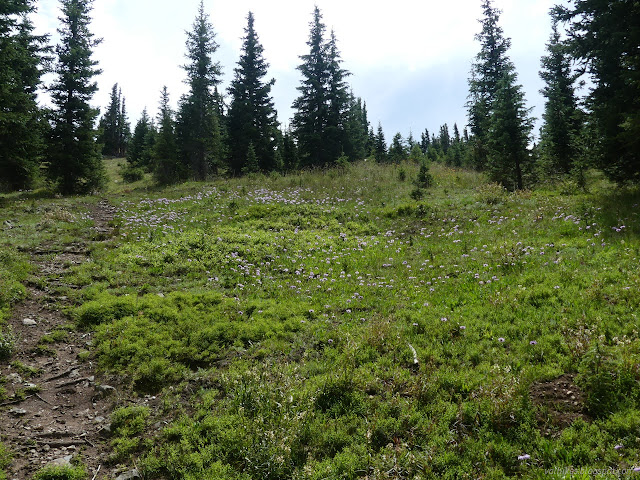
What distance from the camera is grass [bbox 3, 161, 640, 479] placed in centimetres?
407

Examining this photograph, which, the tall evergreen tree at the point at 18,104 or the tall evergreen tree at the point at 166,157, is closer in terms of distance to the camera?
the tall evergreen tree at the point at 18,104

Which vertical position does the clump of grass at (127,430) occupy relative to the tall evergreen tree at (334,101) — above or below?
below

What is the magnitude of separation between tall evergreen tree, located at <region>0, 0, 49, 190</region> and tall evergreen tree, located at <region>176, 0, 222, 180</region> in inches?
400

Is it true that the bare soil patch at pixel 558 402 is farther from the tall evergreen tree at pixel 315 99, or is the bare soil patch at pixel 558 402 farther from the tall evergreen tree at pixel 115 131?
the tall evergreen tree at pixel 115 131

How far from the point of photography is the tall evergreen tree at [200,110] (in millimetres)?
29531

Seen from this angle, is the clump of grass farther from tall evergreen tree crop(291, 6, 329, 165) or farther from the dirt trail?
tall evergreen tree crop(291, 6, 329, 165)

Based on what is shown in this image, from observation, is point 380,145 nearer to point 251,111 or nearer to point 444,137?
point 251,111

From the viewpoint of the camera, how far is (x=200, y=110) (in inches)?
1159

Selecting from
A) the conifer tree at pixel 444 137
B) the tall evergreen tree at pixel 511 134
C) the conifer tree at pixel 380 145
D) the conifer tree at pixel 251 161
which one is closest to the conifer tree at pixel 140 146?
the conifer tree at pixel 251 161

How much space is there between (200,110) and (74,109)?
374 inches

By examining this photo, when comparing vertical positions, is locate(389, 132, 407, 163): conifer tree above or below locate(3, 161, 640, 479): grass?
above

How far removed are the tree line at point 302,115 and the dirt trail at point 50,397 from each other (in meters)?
14.2

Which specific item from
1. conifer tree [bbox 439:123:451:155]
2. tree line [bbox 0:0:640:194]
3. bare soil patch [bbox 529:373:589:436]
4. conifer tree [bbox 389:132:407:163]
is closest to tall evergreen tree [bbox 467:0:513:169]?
tree line [bbox 0:0:640:194]

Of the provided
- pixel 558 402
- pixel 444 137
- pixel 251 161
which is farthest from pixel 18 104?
pixel 444 137
